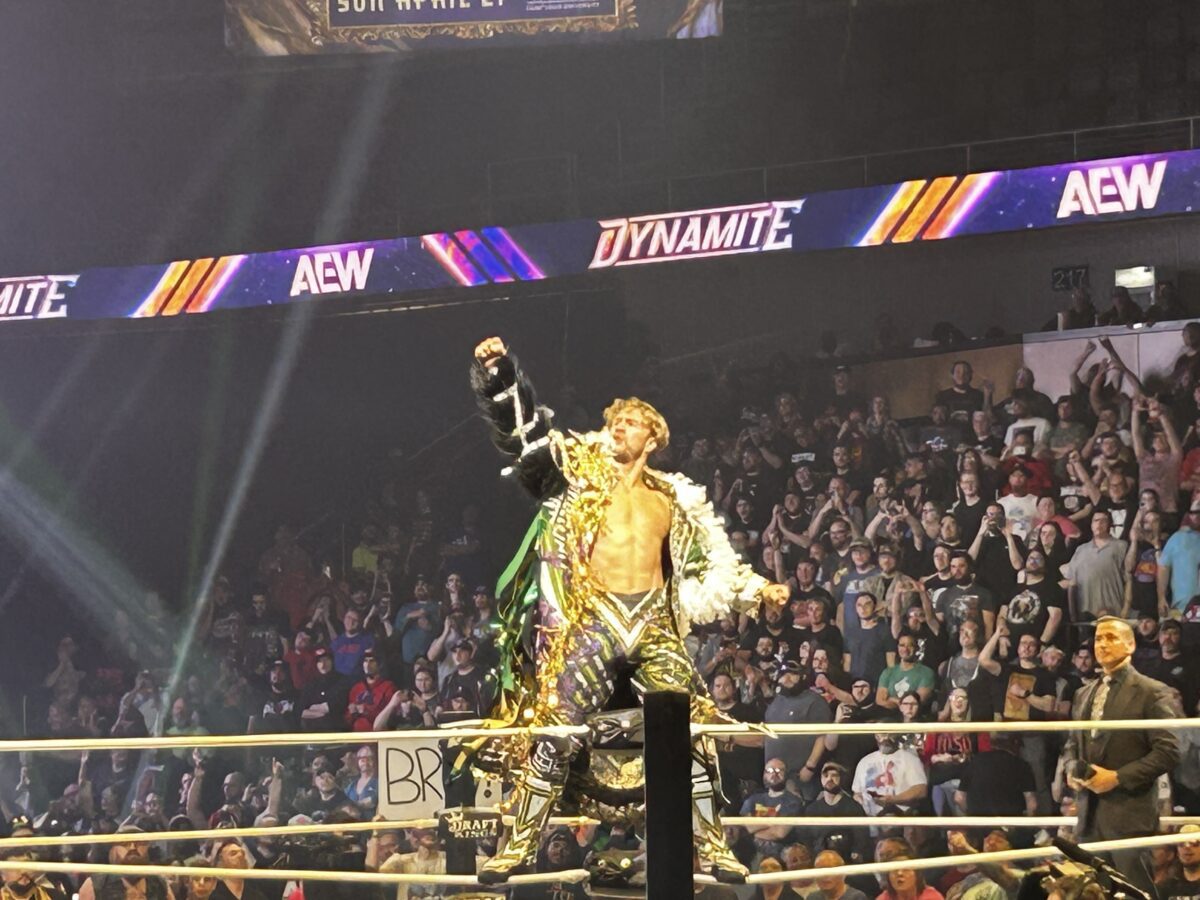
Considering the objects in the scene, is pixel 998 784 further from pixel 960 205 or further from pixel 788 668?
pixel 960 205

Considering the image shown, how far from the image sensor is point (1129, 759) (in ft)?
15.7

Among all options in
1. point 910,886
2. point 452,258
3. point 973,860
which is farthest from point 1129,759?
point 452,258

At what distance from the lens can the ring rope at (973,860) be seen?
457 cm

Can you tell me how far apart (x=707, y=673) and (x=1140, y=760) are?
7.12 feet

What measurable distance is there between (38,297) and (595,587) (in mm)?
6032

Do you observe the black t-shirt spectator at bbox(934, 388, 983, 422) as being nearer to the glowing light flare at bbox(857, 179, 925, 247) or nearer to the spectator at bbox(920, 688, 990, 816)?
the glowing light flare at bbox(857, 179, 925, 247)

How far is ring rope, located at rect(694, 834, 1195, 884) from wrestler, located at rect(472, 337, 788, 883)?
16cm

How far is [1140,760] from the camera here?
474 cm

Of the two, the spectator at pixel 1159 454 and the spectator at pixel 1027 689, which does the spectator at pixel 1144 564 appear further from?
Answer: the spectator at pixel 1027 689

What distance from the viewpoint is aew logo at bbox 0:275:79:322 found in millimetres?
10000

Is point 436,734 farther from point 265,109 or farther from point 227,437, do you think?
point 265,109

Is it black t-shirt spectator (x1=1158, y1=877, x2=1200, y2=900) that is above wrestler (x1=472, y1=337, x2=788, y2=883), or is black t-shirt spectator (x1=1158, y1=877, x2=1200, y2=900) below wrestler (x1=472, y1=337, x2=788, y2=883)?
below

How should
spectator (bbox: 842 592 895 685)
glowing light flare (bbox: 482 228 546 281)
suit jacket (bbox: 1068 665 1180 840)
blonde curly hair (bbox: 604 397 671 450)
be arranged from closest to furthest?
suit jacket (bbox: 1068 665 1180 840), blonde curly hair (bbox: 604 397 671 450), spectator (bbox: 842 592 895 685), glowing light flare (bbox: 482 228 546 281)

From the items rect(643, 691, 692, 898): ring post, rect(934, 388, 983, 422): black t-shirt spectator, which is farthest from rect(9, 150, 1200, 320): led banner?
rect(643, 691, 692, 898): ring post
